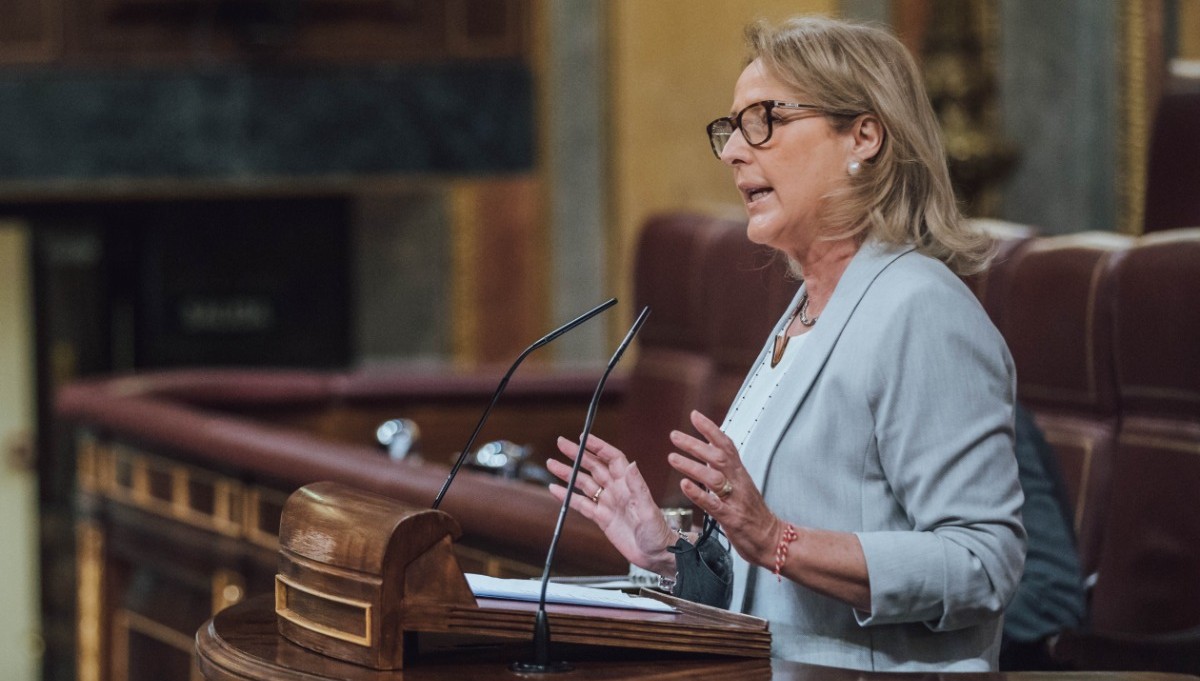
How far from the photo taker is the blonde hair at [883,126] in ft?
5.98

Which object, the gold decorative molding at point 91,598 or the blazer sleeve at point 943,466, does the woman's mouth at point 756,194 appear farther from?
the gold decorative molding at point 91,598

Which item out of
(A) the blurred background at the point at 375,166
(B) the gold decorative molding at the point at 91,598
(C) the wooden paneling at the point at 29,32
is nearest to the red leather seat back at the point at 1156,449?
(B) the gold decorative molding at the point at 91,598

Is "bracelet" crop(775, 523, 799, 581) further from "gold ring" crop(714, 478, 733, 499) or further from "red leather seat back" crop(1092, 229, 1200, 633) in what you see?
"red leather seat back" crop(1092, 229, 1200, 633)

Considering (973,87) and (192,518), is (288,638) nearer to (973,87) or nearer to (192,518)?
(192,518)

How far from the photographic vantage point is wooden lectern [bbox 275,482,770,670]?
157cm

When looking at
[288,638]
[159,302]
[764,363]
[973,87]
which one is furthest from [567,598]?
[159,302]

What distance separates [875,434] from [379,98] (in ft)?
16.3

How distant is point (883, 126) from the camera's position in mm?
1829

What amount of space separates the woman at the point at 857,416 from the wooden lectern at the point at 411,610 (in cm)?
10

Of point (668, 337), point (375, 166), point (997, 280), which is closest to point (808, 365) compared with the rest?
point (997, 280)

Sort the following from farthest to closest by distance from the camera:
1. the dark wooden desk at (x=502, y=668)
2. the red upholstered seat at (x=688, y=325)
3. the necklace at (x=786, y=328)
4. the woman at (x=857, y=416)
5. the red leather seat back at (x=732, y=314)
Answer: the red upholstered seat at (x=688, y=325) → the red leather seat back at (x=732, y=314) → the necklace at (x=786, y=328) → the woman at (x=857, y=416) → the dark wooden desk at (x=502, y=668)

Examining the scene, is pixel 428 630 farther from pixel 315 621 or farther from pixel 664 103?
pixel 664 103

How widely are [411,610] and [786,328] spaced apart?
617 mm

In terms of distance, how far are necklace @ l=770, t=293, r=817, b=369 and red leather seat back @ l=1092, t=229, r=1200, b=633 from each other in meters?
1.26
